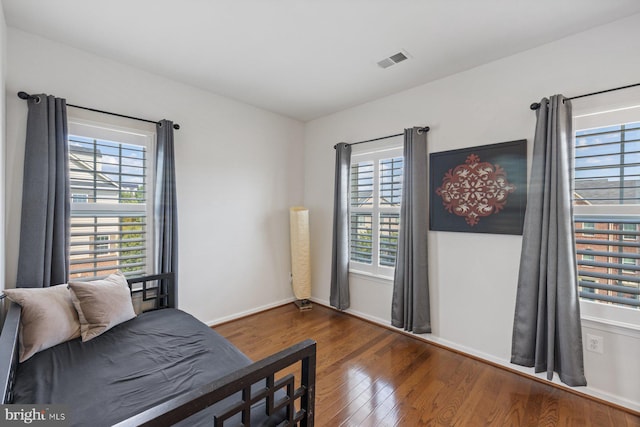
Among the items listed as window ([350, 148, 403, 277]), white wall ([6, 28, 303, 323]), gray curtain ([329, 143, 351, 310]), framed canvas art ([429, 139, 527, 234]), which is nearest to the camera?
white wall ([6, 28, 303, 323])

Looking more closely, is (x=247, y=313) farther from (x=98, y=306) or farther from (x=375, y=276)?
(x=98, y=306)

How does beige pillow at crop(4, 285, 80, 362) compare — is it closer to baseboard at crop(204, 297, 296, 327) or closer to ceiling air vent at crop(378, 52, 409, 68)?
baseboard at crop(204, 297, 296, 327)

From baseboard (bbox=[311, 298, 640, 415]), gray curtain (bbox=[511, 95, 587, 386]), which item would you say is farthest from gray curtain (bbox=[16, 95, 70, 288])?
gray curtain (bbox=[511, 95, 587, 386])

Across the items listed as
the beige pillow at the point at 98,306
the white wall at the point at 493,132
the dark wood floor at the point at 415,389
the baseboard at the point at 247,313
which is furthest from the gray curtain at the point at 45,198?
the white wall at the point at 493,132

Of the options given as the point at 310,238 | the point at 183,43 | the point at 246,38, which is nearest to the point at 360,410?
the point at 310,238

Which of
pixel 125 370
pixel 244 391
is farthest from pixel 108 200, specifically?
pixel 244 391

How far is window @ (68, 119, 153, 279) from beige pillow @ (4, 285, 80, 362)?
0.59m

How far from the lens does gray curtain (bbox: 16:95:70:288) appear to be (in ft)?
6.66

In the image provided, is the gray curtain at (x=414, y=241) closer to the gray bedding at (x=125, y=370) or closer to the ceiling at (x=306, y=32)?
the ceiling at (x=306, y=32)

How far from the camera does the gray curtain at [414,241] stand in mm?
2811

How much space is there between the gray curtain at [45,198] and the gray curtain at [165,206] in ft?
2.13

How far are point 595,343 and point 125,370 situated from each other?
3.05 metres

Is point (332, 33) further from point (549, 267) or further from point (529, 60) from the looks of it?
point (549, 267)

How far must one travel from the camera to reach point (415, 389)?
2.12 meters
